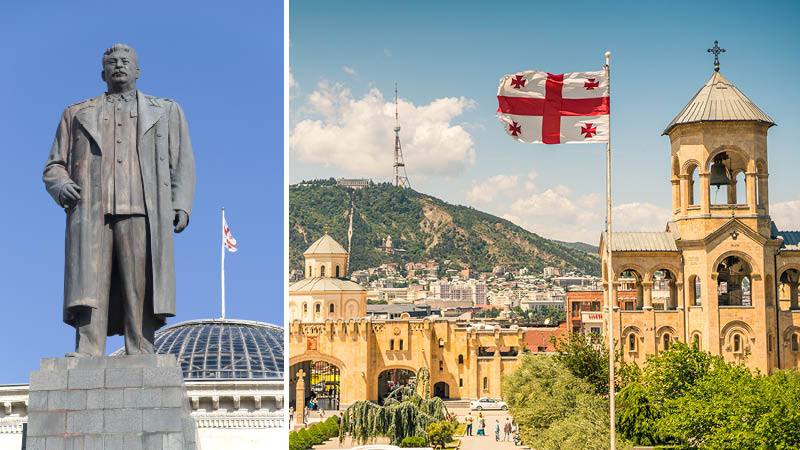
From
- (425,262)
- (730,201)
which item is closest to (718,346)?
(730,201)

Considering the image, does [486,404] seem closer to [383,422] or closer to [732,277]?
[732,277]

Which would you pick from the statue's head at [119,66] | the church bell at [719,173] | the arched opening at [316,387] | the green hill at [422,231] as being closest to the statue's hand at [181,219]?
the statue's head at [119,66]

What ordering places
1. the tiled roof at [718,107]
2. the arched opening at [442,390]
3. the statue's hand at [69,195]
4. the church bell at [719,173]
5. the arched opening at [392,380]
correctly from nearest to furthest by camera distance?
the statue's hand at [69,195] < the tiled roof at [718,107] < the church bell at [719,173] < the arched opening at [442,390] < the arched opening at [392,380]

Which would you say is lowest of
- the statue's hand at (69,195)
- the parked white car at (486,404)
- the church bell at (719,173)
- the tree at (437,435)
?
the parked white car at (486,404)

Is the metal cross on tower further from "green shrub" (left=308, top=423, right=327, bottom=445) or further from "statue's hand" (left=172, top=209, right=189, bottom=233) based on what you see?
"statue's hand" (left=172, top=209, right=189, bottom=233)

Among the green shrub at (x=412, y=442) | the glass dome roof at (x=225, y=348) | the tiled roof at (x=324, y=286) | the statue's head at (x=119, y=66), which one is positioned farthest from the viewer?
the tiled roof at (x=324, y=286)

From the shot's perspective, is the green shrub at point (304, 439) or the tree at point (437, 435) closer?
the tree at point (437, 435)

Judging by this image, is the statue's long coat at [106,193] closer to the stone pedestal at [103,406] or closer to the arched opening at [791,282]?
the stone pedestal at [103,406]
